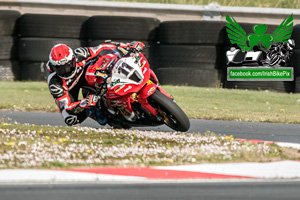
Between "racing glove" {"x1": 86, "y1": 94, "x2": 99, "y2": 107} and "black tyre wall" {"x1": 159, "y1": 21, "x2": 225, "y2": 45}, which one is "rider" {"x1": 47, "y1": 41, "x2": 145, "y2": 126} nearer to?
"racing glove" {"x1": 86, "y1": 94, "x2": 99, "y2": 107}

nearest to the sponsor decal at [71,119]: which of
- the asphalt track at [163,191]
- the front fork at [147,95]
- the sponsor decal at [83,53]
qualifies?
the sponsor decal at [83,53]

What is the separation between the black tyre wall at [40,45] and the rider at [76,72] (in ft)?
23.3

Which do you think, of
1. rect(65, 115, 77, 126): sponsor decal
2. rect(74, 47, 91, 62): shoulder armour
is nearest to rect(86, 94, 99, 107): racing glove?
rect(65, 115, 77, 126): sponsor decal

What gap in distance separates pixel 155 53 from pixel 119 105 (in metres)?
7.16

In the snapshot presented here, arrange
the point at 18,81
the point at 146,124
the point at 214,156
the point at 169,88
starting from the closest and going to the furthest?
the point at 214,156
the point at 146,124
the point at 169,88
the point at 18,81

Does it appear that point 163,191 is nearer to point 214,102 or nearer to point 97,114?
point 97,114

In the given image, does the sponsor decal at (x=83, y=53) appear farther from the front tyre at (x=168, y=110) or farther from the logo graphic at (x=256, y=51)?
the logo graphic at (x=256, y=51)

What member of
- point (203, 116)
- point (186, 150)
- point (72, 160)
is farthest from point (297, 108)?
point (72, 160)

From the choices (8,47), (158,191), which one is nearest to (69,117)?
(158,191)

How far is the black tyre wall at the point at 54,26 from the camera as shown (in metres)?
14.7

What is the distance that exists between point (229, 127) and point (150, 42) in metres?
5.82

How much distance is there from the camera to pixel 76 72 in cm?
748

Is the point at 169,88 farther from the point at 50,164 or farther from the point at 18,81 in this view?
the point at 50,164

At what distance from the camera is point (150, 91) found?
6.99m
